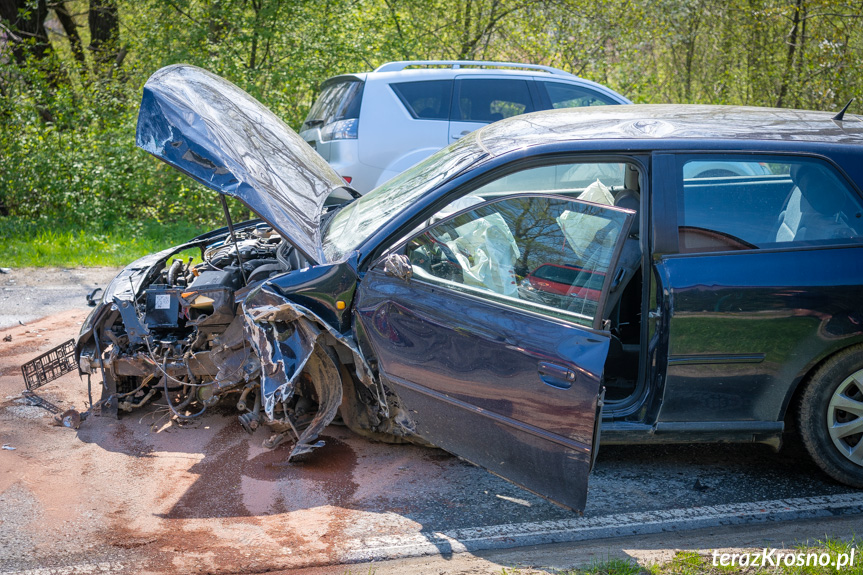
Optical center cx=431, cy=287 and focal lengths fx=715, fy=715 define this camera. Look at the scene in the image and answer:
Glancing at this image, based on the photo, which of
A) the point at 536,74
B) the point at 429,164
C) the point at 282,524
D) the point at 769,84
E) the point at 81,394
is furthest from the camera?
the point at 769,84

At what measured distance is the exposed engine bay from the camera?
3.67 metres

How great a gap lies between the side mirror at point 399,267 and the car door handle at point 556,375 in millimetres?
784

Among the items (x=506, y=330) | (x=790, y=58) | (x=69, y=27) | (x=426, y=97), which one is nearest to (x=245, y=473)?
(x=506, y=330)

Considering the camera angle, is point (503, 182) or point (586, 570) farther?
point (503, 182)

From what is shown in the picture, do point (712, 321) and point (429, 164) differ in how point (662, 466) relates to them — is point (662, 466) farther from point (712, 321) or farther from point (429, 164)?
point (429, 164)

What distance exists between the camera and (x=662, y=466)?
401 centimetres

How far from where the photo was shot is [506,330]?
3256 millimetres

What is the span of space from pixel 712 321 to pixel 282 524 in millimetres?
2262

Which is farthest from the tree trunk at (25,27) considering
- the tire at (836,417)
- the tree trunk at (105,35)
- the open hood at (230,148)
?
the tire at (836,417)

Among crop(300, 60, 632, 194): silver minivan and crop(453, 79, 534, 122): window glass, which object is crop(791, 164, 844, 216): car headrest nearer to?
crop(300, 60, 632, 194): silver minivan

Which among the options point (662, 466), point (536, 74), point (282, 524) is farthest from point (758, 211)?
point (536, 74)

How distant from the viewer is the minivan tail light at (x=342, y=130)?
8172mm

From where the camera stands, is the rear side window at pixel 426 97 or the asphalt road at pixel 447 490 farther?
the rear side window at pixel 426 97

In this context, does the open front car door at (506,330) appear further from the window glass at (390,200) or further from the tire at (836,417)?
the tire at (836,417)
